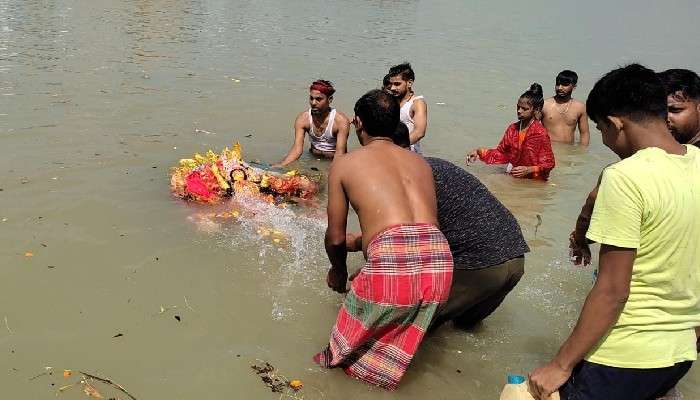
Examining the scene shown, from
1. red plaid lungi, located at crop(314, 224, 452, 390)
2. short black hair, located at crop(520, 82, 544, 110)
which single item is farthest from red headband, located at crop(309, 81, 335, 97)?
red plaid lungi, located at crop(314, 224, 452, 390)

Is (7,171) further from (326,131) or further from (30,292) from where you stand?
(326,131)

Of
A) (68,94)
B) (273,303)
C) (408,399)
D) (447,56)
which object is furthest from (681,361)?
(447,56)

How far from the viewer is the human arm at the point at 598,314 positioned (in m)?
1.99

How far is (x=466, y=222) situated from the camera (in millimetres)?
3391

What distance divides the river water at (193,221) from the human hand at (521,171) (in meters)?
0.13

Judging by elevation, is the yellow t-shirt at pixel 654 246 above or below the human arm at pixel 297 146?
above

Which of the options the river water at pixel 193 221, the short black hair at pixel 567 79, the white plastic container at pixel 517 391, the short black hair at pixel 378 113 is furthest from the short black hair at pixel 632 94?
the short black hair at pixel 567 79

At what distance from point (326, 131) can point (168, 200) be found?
77.4 inches

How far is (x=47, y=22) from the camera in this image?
15.1 meters

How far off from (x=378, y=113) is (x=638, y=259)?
1.52 meters

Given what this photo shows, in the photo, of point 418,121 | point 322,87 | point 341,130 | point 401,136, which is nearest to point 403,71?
point 418,121

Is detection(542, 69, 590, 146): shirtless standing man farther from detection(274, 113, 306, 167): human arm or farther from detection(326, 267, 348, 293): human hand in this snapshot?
detection(326, 267, 348, 293): human hand

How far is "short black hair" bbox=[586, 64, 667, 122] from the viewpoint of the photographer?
78.5 inches

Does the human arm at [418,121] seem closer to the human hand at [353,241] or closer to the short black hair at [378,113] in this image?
the human hand at [353,241]
